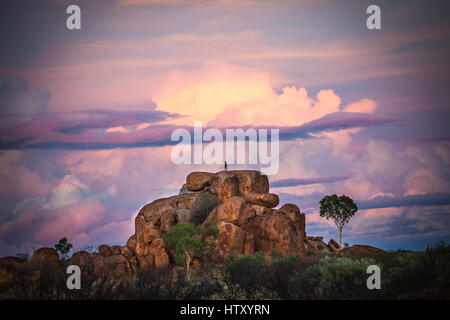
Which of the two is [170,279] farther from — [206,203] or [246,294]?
[206,203]

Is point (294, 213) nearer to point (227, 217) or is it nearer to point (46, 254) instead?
point (227, 217)

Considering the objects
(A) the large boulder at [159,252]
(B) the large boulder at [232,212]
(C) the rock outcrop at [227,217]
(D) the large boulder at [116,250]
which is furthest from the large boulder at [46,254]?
(B) the large boulder at [232,212]

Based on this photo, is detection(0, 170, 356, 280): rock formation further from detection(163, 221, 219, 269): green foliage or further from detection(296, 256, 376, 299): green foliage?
detection(296, 256, 376, 299): green foliage

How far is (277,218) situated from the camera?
56688 mm

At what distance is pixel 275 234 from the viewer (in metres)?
55.6

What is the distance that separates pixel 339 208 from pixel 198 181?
65.1 ft

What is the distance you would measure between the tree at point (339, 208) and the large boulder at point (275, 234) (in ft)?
60.5

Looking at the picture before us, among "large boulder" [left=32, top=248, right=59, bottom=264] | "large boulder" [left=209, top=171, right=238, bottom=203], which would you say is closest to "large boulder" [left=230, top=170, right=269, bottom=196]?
"large boulder" [left=209, top=171, right=238, bottom=203]

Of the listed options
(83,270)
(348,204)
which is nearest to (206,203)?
(348,204)

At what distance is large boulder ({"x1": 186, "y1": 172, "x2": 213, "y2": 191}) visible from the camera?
6725 centimetres

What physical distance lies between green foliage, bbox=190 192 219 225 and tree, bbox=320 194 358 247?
58.3 feet

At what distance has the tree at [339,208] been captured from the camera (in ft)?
242

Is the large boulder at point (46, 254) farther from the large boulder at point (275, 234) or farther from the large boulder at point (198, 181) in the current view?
the large boulder at point (275, 234)
